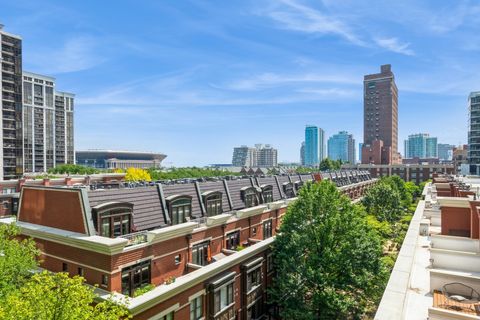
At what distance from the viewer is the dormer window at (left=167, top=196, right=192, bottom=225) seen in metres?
25.3

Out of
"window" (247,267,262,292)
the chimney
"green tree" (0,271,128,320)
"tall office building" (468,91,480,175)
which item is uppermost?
the chimney

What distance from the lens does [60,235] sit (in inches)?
784

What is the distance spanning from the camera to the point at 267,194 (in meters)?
39.4

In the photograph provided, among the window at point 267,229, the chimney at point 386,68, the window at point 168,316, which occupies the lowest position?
the window at point 168,316

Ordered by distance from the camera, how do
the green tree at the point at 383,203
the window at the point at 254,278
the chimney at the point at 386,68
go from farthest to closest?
the chimney at the point at 386,68
the green tree at the point at 383,203
the window at the point at 254,278

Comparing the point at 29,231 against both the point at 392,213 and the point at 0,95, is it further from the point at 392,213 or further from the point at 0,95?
the point at 0,95

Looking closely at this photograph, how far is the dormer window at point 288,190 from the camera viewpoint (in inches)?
1750

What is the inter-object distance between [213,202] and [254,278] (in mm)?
8094

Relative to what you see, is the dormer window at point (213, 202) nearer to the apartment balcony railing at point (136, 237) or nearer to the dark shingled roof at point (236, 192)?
the dark shingled roof at point (236, 192)

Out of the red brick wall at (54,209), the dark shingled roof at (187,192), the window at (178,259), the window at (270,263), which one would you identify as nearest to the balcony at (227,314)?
the window at (178,259)

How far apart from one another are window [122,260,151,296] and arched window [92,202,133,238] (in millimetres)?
2901

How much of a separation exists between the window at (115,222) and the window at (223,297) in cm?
787

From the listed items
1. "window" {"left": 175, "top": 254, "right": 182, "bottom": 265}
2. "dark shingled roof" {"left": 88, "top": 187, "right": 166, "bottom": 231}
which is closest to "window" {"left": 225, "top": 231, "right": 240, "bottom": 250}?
"window" {"left": 175, "top": 254, "right": 182, "bottom": 265}

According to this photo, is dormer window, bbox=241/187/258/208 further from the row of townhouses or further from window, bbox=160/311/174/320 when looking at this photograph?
window, bbox=160/311/174/320
